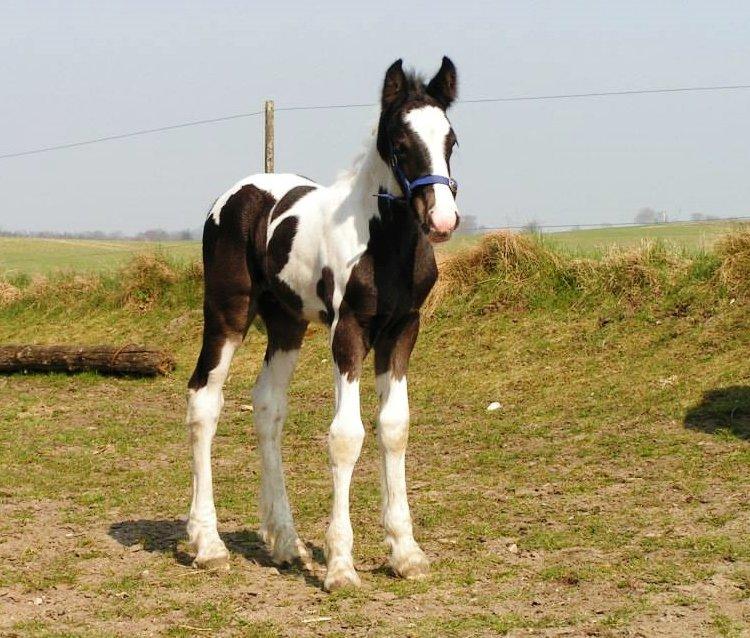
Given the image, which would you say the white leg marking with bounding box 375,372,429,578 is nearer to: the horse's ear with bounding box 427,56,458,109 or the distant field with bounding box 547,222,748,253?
the horse's ear with bounding box 427,56,458,109

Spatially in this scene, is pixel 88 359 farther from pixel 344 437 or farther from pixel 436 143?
pixel 436 143

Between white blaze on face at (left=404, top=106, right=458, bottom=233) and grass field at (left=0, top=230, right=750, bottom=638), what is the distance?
7.37ft

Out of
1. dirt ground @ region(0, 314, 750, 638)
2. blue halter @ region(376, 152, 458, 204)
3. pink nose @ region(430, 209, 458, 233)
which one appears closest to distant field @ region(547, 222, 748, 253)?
dirt ground @ region(0, 314, 750, 638)

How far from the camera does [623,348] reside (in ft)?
45.9

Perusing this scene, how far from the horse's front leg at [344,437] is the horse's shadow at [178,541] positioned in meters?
0.40

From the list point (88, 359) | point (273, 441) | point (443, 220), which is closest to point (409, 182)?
point (443, 220)

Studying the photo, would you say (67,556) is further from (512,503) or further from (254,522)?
(512,503)

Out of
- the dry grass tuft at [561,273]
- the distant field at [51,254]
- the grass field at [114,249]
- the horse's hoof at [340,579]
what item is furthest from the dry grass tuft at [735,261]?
the distant field at [51,254]

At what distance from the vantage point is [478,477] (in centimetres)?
1000

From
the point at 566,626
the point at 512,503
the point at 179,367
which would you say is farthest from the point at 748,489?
the point at 179,367

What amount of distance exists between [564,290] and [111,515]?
8.97 meters

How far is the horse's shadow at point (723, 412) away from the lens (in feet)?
35.2

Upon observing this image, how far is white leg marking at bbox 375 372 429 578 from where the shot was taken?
22.4 feet

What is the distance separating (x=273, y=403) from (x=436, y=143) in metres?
2.37
